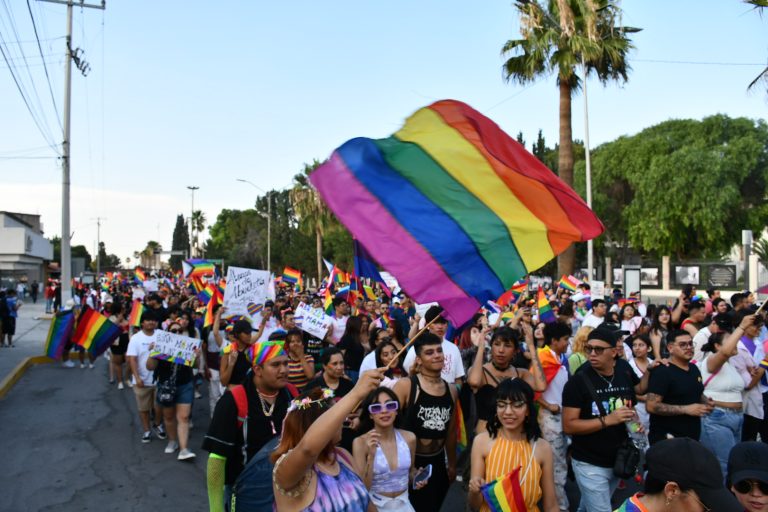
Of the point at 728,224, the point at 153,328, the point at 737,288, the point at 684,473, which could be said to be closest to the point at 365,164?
the point at 684,473

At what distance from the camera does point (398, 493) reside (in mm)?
3959

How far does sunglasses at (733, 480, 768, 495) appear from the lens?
2609 mm

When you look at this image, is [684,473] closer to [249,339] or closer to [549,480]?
[549,480]

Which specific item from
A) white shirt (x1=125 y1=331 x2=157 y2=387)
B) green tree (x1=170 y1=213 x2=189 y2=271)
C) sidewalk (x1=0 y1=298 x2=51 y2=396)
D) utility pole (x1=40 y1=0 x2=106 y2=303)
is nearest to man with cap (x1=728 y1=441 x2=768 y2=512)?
white shirt (x1=125 y1=331 x2=157 y2=387)

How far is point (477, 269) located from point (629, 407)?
163 centimetres

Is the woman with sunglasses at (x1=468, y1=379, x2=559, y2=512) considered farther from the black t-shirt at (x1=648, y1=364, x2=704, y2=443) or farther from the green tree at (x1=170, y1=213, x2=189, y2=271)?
the green tree at (x1=170, y1=213, x2=189, y2=271)

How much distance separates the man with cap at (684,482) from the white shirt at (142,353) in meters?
7.18

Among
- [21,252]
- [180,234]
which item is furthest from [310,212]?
[180,234]

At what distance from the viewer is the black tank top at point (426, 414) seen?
15.1ft

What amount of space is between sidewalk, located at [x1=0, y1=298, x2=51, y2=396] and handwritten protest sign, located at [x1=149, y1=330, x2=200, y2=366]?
18.9ft

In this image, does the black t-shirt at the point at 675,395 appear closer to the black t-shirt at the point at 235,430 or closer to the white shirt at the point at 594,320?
the black t-shirt at the point at 235,430

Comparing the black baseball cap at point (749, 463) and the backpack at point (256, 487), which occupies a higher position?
the black baseball cap at point (749, 463)

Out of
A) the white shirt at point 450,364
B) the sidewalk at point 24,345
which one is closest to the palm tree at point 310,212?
the sidewalk at point 24,345

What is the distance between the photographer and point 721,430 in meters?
6.00
